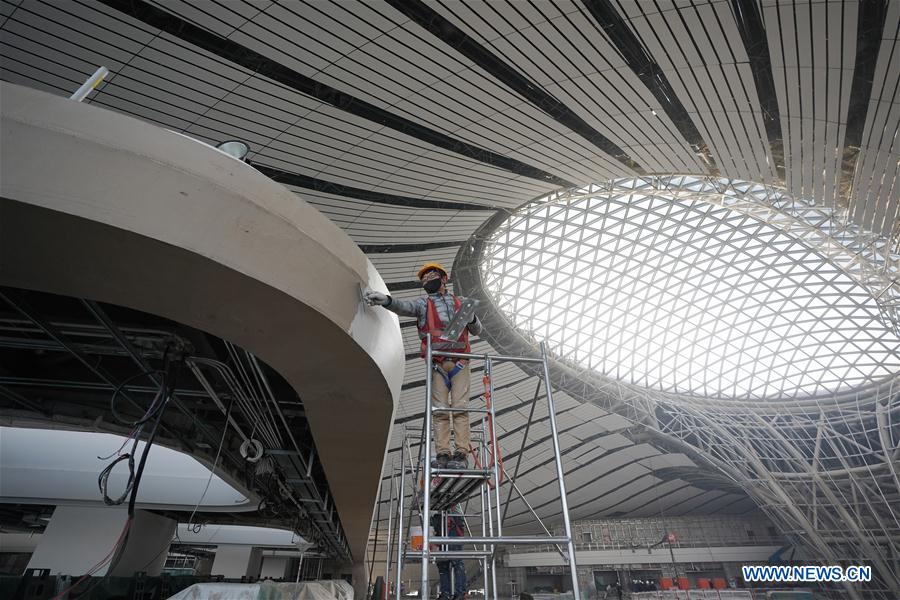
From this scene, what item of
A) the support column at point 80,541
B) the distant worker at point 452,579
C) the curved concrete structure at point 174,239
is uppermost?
the curved concrete structure at point 174,239

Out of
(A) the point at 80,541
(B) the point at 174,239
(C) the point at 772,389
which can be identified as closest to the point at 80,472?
(A) the point at 80,541

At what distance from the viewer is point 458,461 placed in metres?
3.99

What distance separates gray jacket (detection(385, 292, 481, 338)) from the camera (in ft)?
13.5

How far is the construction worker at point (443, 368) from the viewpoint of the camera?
403 cm

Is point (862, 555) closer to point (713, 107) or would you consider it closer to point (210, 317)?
point (713, 107)

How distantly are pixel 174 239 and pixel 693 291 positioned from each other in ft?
94.5

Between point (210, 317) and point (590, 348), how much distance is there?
2693 cm

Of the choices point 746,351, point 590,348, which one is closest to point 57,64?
point 590,348

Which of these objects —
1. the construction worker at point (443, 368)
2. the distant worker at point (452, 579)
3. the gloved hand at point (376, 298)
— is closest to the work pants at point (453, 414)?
the construction worker at point (443, 368)

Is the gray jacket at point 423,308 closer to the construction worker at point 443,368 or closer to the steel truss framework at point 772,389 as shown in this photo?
the construction worker at point 443,368

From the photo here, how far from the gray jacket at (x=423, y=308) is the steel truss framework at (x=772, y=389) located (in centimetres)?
1277

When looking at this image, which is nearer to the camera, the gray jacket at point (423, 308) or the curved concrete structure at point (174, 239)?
the curved concrete structure at point (174, 239)

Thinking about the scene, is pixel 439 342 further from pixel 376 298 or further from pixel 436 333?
pixel 376 298

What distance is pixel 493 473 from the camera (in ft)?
11.9
